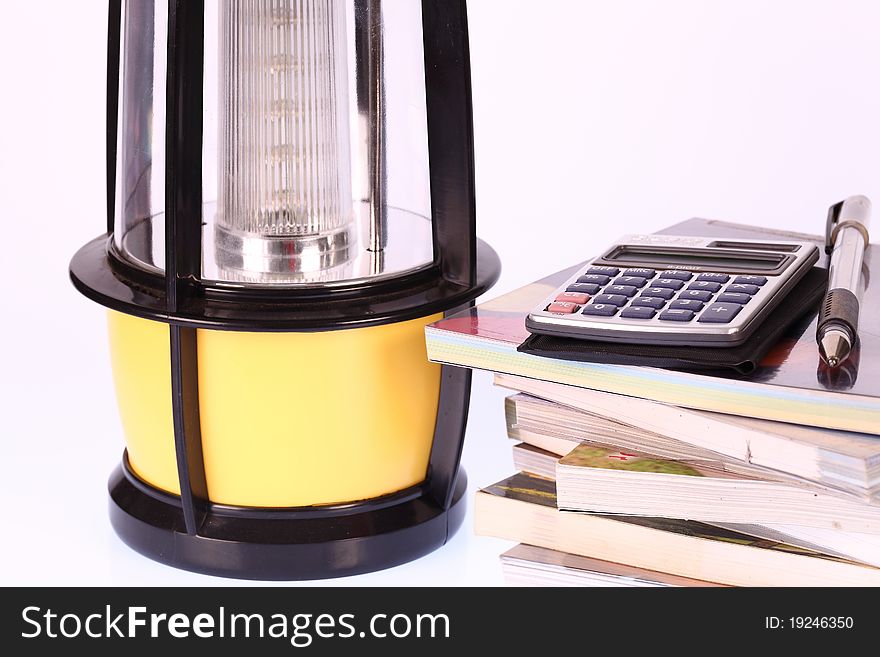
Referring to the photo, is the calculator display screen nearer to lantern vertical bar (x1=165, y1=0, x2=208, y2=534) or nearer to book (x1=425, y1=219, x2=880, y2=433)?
book (x1=425, y1=219, x2=880, y2=433)

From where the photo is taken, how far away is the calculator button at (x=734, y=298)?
979 millimetres

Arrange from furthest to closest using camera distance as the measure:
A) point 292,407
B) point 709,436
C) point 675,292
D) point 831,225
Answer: point 831,225, point 292,407, point 675,292, point 709,436

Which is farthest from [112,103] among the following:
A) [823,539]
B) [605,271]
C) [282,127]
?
[823,539]

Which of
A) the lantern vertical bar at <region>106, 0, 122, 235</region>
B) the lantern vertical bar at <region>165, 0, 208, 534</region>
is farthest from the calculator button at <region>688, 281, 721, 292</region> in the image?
the lantern vertical bar at <region>106, 0, 122, 235</region>

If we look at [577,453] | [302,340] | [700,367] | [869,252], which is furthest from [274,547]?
[869,252]

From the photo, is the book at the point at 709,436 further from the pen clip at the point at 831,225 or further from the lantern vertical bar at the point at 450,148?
the pen clip at the point at 831,225

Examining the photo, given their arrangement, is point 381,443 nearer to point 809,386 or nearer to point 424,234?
point 424,234

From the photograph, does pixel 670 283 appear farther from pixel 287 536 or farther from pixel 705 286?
pixel 287 536

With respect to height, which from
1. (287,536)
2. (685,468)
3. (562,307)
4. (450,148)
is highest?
(450,148)

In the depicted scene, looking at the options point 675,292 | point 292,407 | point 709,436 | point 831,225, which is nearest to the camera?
point 709,436

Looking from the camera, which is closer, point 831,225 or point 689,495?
point 689,495

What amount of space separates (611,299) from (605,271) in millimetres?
75

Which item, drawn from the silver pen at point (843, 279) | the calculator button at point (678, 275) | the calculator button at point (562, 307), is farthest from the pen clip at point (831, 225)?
the calculator button at point (562, 307)

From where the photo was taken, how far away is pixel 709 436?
0.90 meters
